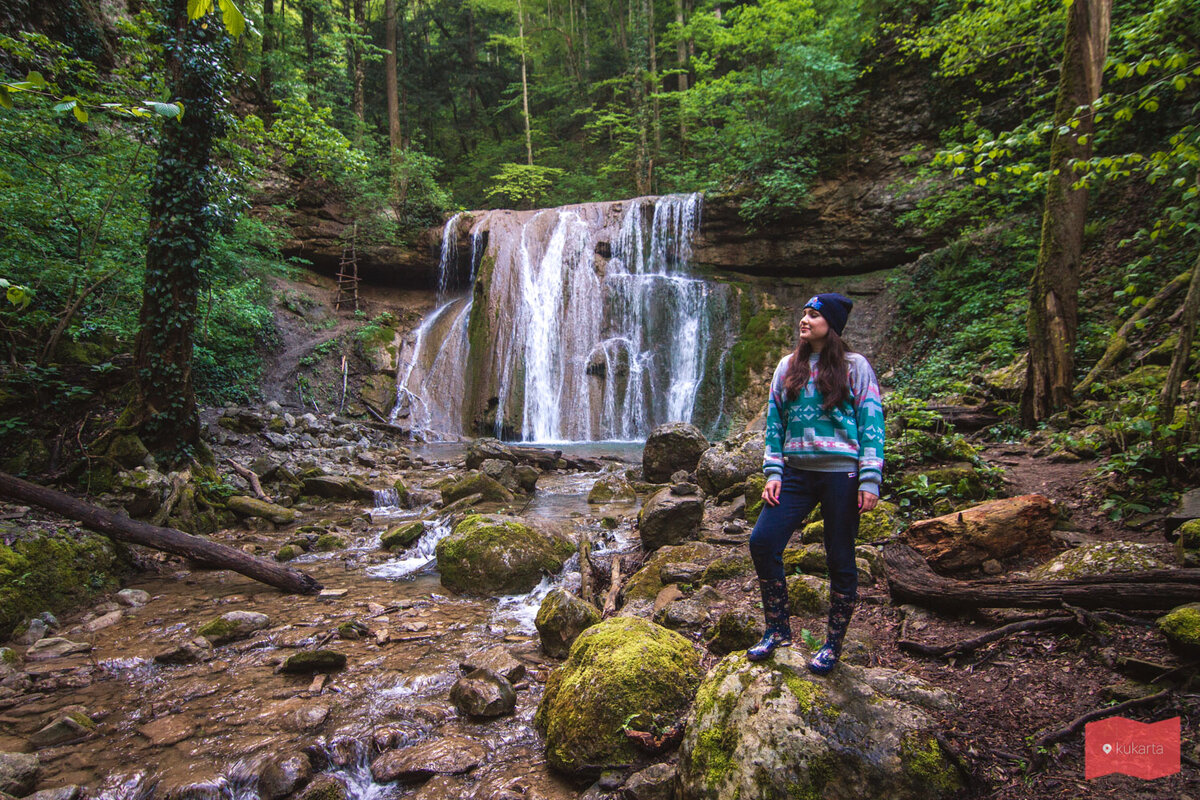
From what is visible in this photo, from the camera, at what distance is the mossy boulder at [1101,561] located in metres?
2.71

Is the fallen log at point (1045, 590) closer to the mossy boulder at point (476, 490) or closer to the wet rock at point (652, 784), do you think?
the wet rock at point (652, 784)

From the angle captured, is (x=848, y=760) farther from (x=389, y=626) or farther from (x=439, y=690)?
(x=389, y=626)

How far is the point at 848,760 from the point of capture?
1.97 metres

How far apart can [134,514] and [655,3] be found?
28.8m

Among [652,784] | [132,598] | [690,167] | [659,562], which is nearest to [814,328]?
[652,784]

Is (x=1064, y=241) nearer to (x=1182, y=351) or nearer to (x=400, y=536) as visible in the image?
(x=1182, y=351)

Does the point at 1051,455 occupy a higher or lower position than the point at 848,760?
higher

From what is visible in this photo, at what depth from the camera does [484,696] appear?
3217mm

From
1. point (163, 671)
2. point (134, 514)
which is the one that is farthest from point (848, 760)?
point (134, 514)

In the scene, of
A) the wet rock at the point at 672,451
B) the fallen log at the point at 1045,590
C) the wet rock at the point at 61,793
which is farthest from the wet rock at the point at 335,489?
the fallen log at the point at 1045,590

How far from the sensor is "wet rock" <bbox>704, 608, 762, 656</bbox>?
314cm

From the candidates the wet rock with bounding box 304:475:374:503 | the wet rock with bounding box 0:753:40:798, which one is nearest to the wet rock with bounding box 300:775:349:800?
the wet rock with bounding box 0:753:40:798

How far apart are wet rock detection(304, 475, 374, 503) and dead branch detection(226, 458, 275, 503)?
0.71 m

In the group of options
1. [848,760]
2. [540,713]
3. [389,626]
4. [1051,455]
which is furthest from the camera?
[1051,455]
